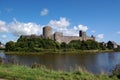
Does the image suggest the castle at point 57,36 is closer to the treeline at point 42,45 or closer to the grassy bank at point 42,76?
the treeline at point 42,45

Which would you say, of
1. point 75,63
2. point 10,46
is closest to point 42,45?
point 10,46

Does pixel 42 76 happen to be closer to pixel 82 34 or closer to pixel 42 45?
pixel 42 45

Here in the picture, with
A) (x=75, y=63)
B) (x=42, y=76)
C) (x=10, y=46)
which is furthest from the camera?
(x=10, y=46)

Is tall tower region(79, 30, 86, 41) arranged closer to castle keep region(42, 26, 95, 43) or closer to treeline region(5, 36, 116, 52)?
castle keep region(42, 26, 95, 43)

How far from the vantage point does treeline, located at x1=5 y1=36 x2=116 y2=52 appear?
355 feet

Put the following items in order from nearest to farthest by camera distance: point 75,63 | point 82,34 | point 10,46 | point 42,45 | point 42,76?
point 42,76 → point 75,63 → point 10,46 → point 42,45 → point 82,34

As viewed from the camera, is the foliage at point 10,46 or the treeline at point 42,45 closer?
the foliage at point 10,46

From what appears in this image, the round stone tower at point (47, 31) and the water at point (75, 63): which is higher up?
the round stone tower at point (47, 31)

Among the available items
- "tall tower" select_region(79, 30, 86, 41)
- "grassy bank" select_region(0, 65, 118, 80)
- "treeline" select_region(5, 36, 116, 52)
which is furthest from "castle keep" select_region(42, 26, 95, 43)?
"grassy bank" select_region(0, 65, 118, 80)

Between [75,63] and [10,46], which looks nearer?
[75,63]

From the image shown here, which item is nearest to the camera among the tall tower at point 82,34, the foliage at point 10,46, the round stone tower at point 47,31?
the foliage at point 10,46

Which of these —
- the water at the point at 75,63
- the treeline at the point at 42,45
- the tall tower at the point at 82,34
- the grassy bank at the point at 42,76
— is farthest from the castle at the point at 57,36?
the grassy bank at the point at 42,76

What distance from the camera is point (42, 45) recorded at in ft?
384

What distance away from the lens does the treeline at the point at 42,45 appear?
4262 inches
